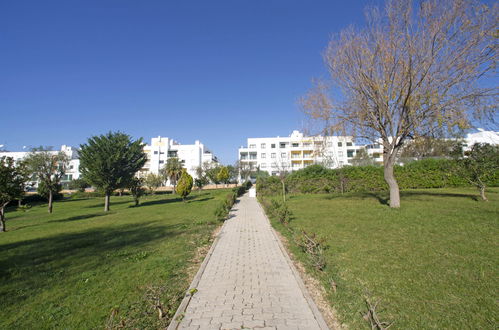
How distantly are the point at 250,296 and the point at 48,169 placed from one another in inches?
1190

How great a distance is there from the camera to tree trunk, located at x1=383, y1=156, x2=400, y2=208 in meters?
12.5

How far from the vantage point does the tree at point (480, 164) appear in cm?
1345

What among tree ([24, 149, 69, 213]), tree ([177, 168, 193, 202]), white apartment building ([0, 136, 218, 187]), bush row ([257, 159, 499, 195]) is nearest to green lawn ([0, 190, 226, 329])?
tree ([177, 168, 193, 202])

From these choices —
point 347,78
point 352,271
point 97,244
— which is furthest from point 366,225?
point 97,244

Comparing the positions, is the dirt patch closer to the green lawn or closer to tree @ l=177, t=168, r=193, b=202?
the green lawn

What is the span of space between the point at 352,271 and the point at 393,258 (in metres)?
1.34

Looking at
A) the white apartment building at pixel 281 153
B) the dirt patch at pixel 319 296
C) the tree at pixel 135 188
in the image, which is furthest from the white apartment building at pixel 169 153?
the dirt patch at pixel 319 296

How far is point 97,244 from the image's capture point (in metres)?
8.36

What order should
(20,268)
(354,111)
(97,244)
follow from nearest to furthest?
(20,268) → (97,244) → (354,111)

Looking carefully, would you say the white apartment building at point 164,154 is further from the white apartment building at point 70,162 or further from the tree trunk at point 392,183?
the tree trunk at point 392,183

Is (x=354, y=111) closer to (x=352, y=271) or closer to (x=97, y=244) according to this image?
(x=352, y=271)

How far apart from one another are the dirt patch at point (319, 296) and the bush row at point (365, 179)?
2208 centimetres

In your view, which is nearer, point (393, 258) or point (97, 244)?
point (393, 258)

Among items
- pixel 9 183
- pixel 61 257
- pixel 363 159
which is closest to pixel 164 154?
pixel 363 159
